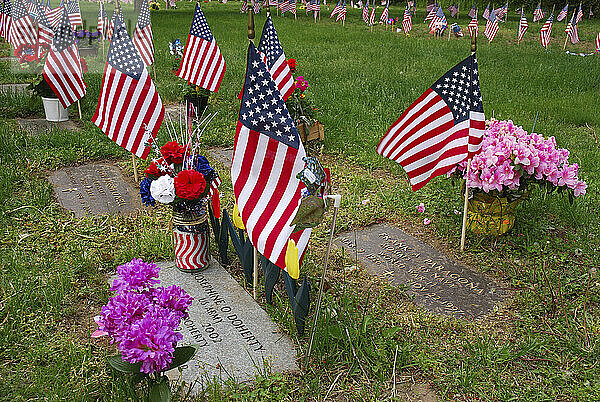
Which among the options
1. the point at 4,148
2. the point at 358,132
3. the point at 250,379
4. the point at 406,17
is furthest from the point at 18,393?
the point at 406,17

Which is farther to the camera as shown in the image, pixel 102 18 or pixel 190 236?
pixel 102 18

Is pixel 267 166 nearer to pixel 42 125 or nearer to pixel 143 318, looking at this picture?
pixel 143 318

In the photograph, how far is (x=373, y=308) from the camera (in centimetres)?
370

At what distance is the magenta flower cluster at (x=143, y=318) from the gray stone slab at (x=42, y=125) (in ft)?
16.8

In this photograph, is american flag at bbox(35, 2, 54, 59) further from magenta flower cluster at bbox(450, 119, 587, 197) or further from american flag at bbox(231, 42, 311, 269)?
magenta flower cluster at bbox(450, 119, 587, 197)

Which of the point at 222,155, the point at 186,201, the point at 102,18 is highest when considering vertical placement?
the point at 102,18

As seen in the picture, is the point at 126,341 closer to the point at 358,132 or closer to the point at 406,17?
the point at 358,132

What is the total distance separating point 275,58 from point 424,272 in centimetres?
237

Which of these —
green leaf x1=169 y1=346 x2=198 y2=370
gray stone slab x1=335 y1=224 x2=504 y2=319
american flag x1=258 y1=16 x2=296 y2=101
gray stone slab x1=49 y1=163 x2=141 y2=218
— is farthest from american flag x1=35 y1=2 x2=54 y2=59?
green leaf x1=169 y1=346 x2=198 y2=370

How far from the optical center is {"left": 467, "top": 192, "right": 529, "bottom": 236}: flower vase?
444 cm

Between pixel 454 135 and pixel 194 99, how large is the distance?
454 cm

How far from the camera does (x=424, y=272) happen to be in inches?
165

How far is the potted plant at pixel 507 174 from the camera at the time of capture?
4184 millimetres

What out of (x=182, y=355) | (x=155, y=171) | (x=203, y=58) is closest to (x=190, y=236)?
(x=155, y=171)
